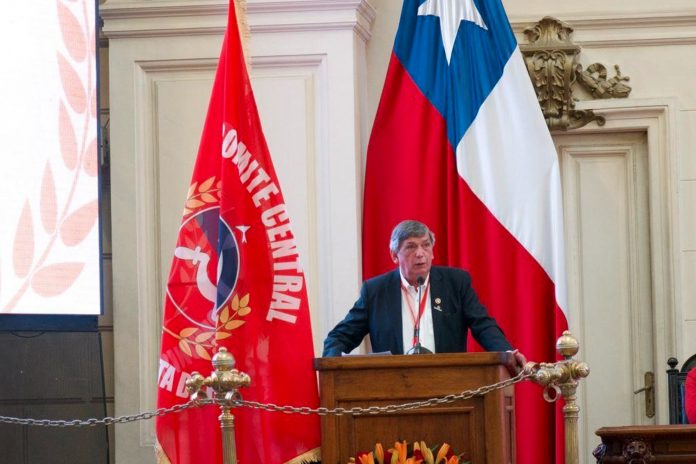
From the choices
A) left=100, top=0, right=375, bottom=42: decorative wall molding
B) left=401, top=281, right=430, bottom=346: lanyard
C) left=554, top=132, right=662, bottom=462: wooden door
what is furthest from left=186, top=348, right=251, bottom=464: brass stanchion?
left=554, top=132, right=662, bottom=462: wooden door

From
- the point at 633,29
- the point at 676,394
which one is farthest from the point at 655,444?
the point at 633,29

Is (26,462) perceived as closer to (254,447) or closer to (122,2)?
(254,447)

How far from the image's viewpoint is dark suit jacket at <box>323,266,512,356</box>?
5.34 metres

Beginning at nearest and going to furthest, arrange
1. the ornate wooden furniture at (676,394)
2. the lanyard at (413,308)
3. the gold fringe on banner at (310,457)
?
the gold fringe on banner at (310,457), the lanyard at (413,308), the ornate wooden furniture at (676,394)

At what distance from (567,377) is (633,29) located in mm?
2748

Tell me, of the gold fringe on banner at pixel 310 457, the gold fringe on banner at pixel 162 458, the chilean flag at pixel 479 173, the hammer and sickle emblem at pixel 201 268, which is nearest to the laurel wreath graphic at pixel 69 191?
the hammer and sickle emblem at pixel 201 268

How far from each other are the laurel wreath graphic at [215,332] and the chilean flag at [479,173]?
1372 mm

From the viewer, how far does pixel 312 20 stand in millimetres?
6785

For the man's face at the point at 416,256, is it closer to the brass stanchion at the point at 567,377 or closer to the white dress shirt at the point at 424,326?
the white dress shirt at the point at 424,326

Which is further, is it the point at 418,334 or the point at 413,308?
the point at 413,308

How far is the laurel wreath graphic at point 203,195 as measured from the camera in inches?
224

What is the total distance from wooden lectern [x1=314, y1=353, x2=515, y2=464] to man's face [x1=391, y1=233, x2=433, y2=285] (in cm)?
68

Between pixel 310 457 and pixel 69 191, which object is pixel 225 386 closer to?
pixel 310 457

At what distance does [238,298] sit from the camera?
5.32 metres
